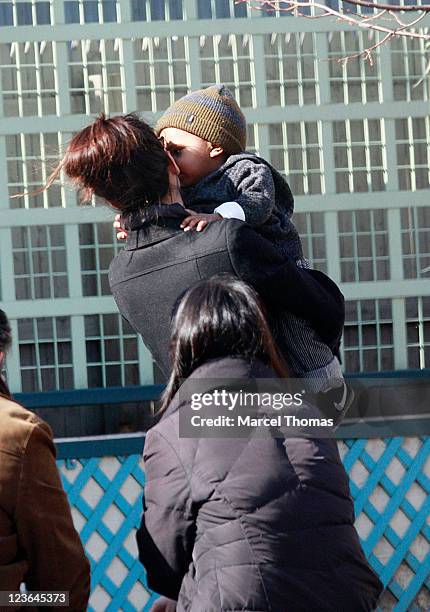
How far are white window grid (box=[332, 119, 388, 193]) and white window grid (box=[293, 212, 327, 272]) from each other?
171mm

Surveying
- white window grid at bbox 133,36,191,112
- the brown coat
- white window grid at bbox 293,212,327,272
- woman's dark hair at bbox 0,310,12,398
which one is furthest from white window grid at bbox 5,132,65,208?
the brown coat

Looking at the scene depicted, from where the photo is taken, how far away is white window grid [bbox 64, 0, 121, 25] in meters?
4.91

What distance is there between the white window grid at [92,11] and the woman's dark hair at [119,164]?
2760 mm

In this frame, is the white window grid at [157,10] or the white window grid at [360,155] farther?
the white window grid at [360,155]

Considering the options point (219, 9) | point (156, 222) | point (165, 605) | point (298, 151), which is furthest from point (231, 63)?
point (165, 605)

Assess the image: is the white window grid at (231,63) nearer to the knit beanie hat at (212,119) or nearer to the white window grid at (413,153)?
the white window grid at (413,153)

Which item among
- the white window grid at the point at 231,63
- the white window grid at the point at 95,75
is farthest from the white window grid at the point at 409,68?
the white window grid at the point at 95,75

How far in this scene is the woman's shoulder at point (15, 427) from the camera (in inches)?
96.6

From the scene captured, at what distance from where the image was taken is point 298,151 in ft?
16.6

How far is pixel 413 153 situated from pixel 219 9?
1.12 meters

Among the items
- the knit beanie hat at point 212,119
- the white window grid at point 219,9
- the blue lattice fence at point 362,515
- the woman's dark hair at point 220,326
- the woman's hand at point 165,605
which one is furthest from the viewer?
the white window grid at point 219,9

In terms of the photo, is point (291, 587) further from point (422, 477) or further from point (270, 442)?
point (422, 477)

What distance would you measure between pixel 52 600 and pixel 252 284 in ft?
2.86

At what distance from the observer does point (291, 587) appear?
6.92ft
